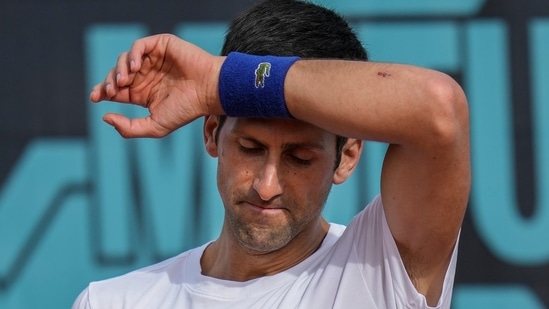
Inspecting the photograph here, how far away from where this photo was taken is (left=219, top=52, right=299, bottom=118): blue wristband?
1933mm

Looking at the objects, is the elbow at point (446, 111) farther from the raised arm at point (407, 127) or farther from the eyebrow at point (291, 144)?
Answer: the eyebrow at point (291, 144)

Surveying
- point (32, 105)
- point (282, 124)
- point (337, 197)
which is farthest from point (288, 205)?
point (32, 105)

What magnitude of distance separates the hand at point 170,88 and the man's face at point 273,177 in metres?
0.14

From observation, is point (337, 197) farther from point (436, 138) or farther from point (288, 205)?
point (436, 138)

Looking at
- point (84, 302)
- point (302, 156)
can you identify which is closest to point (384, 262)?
point (302, 156)

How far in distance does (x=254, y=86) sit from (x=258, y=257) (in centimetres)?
49

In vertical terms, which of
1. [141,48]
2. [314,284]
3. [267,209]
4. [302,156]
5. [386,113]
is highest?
[141,48]

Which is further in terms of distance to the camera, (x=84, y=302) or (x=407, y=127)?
(x=84, y=302)

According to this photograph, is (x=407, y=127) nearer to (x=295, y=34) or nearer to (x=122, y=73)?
(x=295, y=34)

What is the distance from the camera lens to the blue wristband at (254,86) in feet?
6.34

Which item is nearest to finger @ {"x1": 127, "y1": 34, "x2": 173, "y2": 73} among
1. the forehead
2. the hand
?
the hand

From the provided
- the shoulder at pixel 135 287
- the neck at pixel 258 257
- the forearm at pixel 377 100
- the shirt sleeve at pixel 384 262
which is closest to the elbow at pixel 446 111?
the forearm at pixel 377 100

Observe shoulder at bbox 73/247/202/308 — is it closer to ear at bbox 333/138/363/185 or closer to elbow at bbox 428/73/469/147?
ear at bbox 333/138/363/185

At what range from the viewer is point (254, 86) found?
6.37 ft
